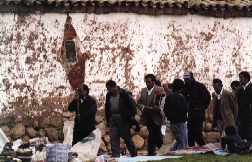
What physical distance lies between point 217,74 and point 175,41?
55.0 inches

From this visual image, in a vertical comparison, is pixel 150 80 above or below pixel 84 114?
above

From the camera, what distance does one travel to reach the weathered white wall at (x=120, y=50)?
18922 millimetres

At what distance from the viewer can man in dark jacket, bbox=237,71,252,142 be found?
15.5 metres

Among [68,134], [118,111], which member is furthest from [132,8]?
[118,111]

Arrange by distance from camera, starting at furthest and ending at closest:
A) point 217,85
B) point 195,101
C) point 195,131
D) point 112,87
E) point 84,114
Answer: point 195,131 → point 195,101 → point 217,85 → point 112,87 → point 84,114

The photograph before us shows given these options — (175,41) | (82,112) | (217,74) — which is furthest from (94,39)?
(82,112)

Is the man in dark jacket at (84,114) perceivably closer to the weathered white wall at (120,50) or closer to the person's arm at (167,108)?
the person's arm at (167,108)

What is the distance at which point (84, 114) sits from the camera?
48.7ft

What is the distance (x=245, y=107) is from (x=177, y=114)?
136 cm

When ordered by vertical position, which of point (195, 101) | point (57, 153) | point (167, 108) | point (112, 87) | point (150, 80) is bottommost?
point (57, 153)

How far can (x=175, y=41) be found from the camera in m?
19.7

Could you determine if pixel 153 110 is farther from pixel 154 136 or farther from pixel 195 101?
pixel 195 101

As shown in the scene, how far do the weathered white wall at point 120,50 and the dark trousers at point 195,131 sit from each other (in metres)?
3.16

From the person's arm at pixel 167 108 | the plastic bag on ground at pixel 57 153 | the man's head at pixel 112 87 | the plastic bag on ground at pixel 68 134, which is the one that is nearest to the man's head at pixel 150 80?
the person's arm at pixel 167 108
